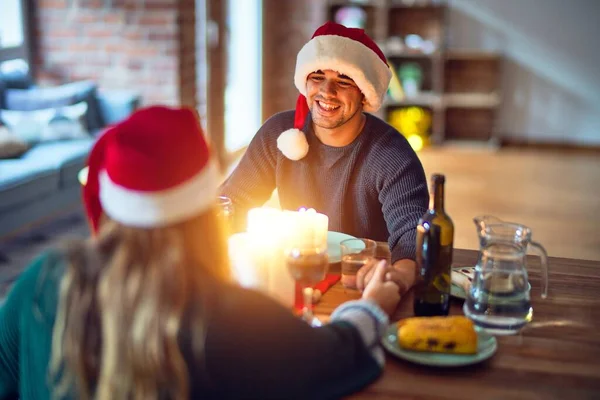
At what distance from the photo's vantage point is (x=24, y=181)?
384 cm

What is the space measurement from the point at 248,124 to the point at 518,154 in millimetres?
2542

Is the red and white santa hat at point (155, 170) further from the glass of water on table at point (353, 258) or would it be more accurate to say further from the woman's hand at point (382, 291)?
the glass of water on table at point (353, 258)

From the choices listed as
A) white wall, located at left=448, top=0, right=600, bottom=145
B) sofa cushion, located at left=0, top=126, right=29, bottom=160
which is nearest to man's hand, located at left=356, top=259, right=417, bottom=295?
sofa cushion, located at left=0, top=126, right=29, bottom=160

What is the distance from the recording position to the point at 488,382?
46.4 inches

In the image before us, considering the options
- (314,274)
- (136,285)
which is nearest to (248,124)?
(314,274)

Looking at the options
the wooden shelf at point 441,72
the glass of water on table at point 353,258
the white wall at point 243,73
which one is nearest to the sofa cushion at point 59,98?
the white wall at point 243,73

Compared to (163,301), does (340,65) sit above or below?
above

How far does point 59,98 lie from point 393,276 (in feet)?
12.5

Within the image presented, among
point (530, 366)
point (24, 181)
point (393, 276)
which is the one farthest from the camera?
point (24, 181)

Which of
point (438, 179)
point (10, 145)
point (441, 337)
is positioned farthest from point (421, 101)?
point (441, 337)

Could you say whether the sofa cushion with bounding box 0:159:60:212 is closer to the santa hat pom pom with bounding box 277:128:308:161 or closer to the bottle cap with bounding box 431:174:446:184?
the santa hat pom pom with bounding box 277:128:308:161

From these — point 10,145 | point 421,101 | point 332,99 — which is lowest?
point 421,101

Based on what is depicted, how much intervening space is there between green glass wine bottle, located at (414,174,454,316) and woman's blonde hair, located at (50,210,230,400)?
1.67ft

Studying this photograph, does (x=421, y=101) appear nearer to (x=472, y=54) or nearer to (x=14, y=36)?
(x=472, y=54)
